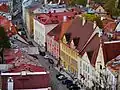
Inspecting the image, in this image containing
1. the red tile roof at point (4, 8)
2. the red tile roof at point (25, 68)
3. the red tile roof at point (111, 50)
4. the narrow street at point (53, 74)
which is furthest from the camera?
the red tile roof at point (4, 8)

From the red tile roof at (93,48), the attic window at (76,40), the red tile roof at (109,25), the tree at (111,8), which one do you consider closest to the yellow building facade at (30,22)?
the tree at (111,8)

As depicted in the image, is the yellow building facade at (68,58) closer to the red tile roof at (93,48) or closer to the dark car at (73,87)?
the red tile roof at (93,48)

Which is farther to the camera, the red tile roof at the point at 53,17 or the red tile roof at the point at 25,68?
the red tile roof at the point at 53,17

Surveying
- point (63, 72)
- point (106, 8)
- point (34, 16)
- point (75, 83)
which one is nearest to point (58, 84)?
point (75, 83)

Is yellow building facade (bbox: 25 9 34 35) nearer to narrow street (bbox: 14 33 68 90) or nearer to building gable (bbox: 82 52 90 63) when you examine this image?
narrow street (bbox: 14 33 68 90)

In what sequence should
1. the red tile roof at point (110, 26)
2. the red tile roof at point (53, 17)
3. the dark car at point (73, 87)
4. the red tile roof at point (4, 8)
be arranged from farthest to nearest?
the red tile roof at point (4, 8) → the red tile roof at point (53, 17) → the red tile roof at point (110, 26) → the dark car at point (73, 87)

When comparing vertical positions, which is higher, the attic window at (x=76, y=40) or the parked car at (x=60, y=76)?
the attic window at (x=76, y=40)

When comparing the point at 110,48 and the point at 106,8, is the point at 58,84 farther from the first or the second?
the point at 106,8
